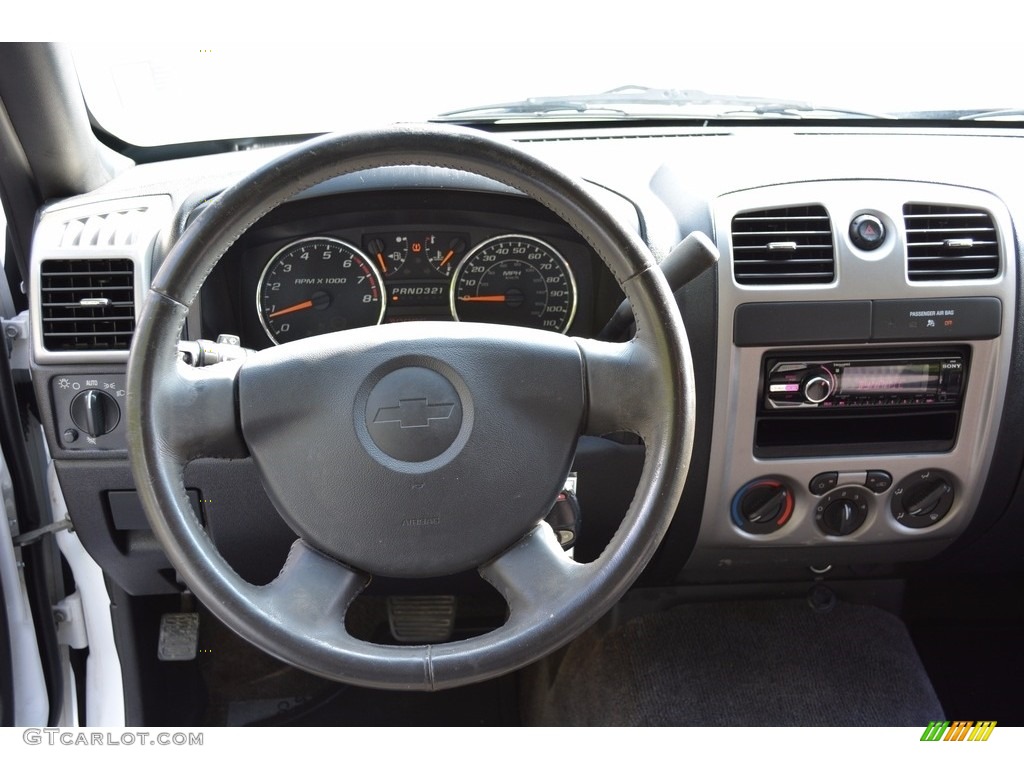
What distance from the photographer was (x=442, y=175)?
1580 mm

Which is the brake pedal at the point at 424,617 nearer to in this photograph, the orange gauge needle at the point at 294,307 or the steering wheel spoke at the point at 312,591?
the orange gauge needle at the point at 294,307

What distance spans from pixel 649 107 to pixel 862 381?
2.45 ft

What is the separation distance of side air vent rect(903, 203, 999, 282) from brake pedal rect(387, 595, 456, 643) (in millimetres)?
1184

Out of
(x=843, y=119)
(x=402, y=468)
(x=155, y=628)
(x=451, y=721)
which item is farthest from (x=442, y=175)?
(x=451, y=721)

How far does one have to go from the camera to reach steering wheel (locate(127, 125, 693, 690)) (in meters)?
1.02

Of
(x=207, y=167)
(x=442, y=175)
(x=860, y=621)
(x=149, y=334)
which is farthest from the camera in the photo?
(x=860, y=621)

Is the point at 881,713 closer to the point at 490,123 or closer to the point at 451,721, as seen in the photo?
the point at 451,721

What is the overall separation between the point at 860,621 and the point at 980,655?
32 cm

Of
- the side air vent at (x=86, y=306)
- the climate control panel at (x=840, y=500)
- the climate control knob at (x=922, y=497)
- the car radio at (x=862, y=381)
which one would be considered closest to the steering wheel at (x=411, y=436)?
the side air vent at (x=86, y=306)

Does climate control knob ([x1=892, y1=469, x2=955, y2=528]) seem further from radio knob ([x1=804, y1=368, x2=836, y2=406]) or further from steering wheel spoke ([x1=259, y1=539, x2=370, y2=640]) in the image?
steering wheel spoke ([x1=259, y1=539, x2=370, y2=640])

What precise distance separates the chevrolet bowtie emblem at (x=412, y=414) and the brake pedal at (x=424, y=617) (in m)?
1.09

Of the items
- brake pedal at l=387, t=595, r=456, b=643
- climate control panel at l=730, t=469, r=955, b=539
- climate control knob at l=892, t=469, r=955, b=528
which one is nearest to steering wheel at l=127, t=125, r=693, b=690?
climate control panel at l=730, t=469, r=955, b=539

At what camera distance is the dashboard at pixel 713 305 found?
1.57m

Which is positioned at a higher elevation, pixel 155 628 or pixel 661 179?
pixel 661 179
